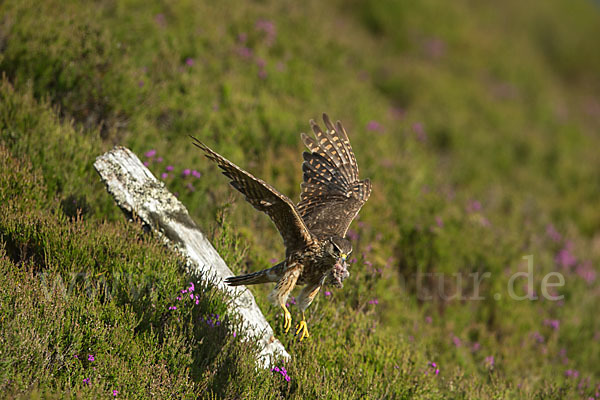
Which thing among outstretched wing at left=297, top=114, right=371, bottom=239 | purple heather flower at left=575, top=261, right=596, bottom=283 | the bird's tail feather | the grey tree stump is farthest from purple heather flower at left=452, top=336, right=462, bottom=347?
purple heather flower at left=575, top=261, right=596, bottom=283

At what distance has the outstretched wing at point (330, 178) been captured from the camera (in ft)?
17.5

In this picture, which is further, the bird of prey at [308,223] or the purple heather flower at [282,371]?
the purple heather flower at [282,371]

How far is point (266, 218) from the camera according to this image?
638 centimetres

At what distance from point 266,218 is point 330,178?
1.07 metres

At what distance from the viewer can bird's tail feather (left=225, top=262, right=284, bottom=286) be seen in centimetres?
415

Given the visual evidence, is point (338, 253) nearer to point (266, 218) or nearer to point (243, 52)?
point (266, 218)

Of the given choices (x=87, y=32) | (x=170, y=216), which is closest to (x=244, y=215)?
(x=170, y=216)

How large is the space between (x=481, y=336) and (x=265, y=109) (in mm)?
3818

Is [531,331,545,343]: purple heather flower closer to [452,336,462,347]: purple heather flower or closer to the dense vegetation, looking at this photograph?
the dense vegetation

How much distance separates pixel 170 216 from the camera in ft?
15.1

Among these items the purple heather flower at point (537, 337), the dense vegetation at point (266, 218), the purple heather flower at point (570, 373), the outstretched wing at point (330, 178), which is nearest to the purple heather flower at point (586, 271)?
the dense vegetation at point (266, 218)

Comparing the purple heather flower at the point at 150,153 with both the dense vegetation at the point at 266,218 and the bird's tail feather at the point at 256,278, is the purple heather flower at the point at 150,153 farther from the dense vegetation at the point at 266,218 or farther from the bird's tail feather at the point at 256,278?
the bird's tail feather at the point at 256,278

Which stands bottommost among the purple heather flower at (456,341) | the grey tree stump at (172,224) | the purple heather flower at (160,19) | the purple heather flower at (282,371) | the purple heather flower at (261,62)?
the purple heather flower at (282,371)

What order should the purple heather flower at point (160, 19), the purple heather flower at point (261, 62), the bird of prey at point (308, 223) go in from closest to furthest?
the bird of prey at point (308, 223)
the purple heather flower at point (160, 19)
the purple heather flower at point (261, 62)
